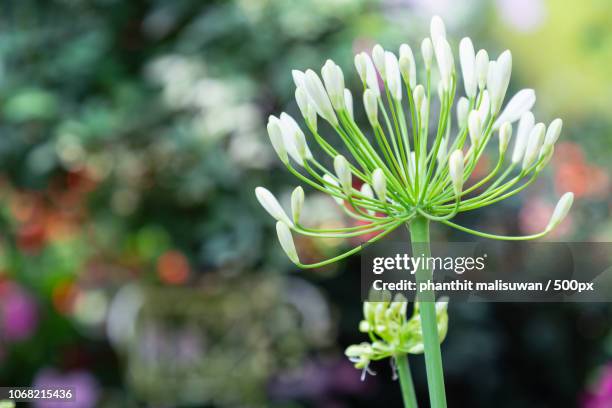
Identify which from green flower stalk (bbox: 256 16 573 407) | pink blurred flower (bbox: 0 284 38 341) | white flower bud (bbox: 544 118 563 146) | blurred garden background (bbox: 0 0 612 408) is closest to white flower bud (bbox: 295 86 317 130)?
green flower stalk (bbox: 256 16 573 407)

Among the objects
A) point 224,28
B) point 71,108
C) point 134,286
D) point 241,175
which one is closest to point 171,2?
point 224,28

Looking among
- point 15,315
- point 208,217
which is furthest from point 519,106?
point 15,315

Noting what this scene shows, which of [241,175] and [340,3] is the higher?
[340,3]

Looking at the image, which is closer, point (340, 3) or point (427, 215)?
A: point (427, 215)

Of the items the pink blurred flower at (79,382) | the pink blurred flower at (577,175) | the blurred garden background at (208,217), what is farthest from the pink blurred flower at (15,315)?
the pink blurred flower at (577,175)

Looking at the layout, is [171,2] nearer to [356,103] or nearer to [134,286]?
[356,103]

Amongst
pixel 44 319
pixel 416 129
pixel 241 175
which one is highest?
pixel 241 175

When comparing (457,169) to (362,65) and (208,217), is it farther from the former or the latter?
(208,217)
